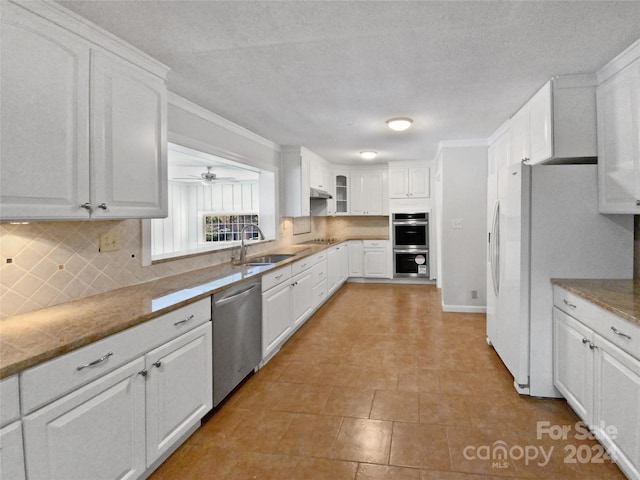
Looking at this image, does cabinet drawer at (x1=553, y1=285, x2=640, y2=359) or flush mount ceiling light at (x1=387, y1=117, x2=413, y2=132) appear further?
flush mount ceiling light at (x1=387, y1=117, x2=413, y2=132)

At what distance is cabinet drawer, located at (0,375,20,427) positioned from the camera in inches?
44.8

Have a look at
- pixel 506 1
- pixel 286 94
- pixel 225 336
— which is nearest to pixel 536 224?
pixel 506 1

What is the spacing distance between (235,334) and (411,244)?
477 centimetres

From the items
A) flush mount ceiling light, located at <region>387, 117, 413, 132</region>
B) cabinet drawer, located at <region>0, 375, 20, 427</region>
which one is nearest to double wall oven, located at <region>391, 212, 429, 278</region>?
flush mount ceiling light, located at <region>387, 117, 413, 132</region>

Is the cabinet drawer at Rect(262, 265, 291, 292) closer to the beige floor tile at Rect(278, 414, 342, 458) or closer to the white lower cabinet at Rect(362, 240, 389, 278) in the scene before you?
the beige floor tile at Rect(278, 414, 342, 458)

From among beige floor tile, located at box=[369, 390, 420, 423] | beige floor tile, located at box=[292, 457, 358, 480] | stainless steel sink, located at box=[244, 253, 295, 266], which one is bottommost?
beige floor tile, located at box=[292, 457, 358, 480]

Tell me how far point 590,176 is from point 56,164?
3192 mm

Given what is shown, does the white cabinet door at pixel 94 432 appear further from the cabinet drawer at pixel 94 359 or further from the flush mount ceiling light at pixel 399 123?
the flush mount ceiling light at pixel 399 123

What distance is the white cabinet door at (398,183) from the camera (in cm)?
667

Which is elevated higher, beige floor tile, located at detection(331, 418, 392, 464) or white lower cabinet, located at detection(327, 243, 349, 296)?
white lower cabinet, located at detection(327, 243, 349, 296)

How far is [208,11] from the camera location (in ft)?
5.77

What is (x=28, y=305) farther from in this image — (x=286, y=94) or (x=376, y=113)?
(x=376, y=113)

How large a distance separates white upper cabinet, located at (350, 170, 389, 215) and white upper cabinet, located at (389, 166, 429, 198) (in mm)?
428

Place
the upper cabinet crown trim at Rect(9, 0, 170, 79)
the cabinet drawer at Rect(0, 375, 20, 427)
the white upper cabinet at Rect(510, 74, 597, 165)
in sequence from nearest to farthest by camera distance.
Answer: the cabinet drawer at Rect(0, 375, 20, 427)
the upper cabinet crown trim at Rect(9, 0, 170, 79)
the white upper cabinet at Rect(510, 74, 597, 165)
